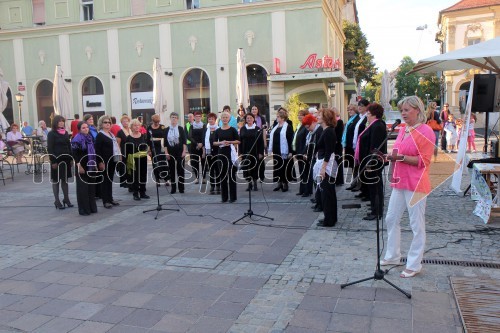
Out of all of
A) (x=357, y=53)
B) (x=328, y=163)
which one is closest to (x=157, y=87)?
(x=328, y=163)

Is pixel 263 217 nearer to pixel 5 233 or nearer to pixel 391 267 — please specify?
pixel 391 267

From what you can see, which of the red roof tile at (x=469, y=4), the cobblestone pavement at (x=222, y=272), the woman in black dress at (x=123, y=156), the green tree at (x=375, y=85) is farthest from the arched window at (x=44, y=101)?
the red roof tile at (x=469, y=4)

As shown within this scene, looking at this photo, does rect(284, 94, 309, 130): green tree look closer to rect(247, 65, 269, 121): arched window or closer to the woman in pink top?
rect(247, 65, 269, 121): arched window

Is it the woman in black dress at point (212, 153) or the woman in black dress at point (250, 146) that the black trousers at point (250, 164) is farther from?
the woman in black dress at point (212, 153)

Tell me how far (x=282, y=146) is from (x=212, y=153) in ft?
5.24

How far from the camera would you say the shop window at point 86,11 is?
26656 mm

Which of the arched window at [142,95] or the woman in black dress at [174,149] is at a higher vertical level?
the arched window at [142,95]

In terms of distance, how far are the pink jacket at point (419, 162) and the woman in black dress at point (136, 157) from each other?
6.63 meters

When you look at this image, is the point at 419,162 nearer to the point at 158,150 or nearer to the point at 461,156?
the point at 461,156

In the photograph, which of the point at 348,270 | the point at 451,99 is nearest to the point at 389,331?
the point at 348,270

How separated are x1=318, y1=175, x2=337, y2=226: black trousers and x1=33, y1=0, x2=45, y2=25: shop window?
26.3 meters

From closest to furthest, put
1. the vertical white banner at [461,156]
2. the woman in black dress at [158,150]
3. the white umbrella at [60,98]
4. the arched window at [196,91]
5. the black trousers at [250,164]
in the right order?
the vertical white banner at [461,156] < the black trousers at [250,164] < the woman in black dress at [158,150] < the white umbrella at [60,98] < the arched window at [196,91]

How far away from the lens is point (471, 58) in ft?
24.5

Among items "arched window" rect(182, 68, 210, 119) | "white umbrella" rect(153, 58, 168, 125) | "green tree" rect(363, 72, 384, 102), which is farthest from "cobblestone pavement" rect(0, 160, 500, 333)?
"arched window" rect(182, 68, 210, 119)
